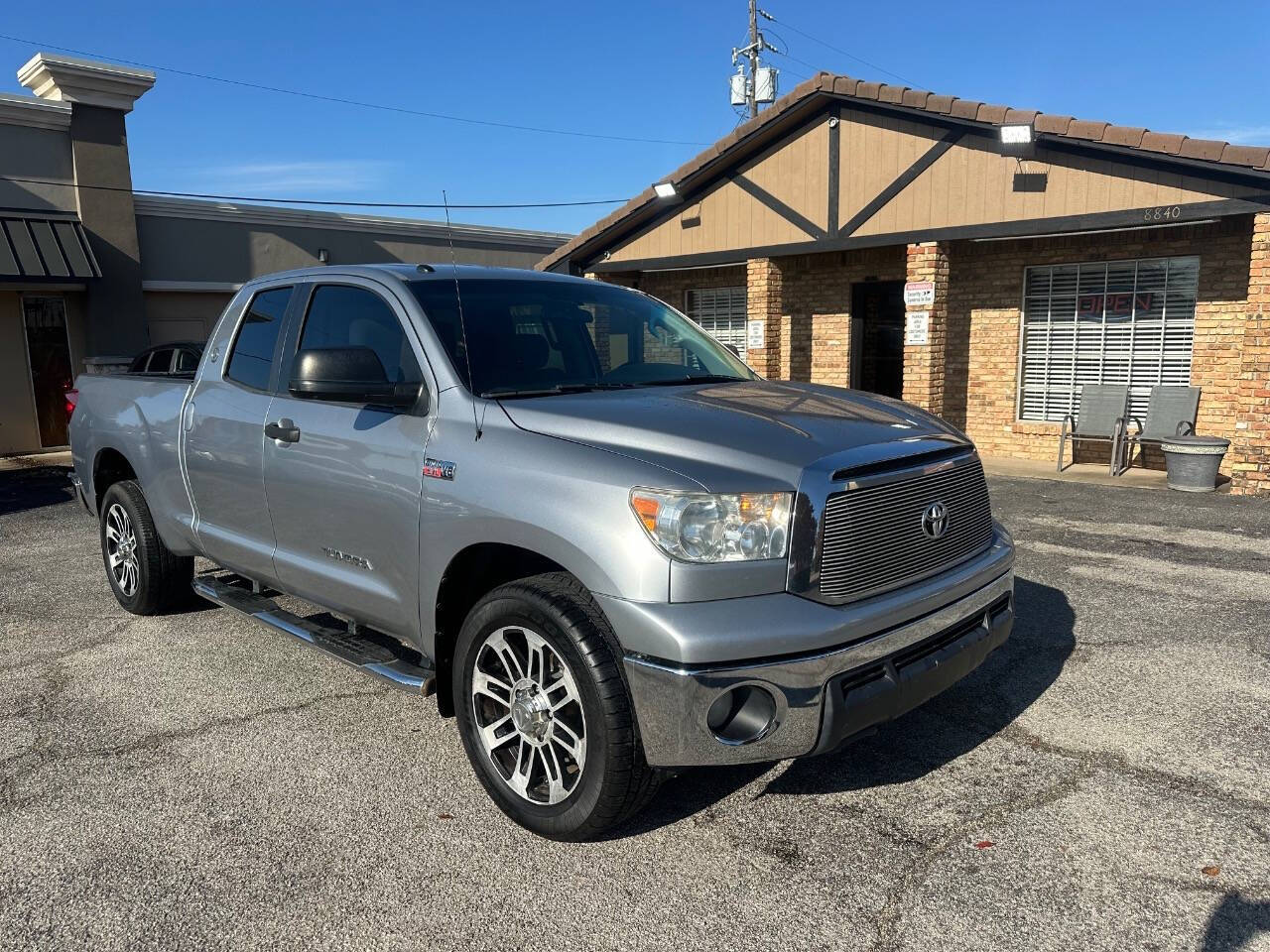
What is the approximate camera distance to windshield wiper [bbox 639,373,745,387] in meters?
3.99

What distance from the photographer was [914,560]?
10.7ft

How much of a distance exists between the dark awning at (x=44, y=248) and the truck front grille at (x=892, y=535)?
15.5 metres

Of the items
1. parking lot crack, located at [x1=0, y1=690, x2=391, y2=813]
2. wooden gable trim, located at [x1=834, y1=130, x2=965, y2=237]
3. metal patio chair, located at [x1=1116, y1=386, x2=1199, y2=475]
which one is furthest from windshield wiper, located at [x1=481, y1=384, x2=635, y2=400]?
wooden gable trim, located at [x1=834, y1=130, x2=965, y2=237]

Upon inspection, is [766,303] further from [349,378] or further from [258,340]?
[349,378]

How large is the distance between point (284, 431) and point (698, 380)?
72.5 inches

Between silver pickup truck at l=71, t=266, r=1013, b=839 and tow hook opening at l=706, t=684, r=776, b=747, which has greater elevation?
silver pickup truck at l=71, t=266, r=1013, b=839

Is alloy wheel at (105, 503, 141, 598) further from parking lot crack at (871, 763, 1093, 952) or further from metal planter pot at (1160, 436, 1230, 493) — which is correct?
metal planter pot at (1160, 436, 1230, 493)

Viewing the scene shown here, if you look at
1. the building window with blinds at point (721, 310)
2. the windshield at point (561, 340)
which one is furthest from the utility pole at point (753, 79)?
the windshield at point (561, 340)

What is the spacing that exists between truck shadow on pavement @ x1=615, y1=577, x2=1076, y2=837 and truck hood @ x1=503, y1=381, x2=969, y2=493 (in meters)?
0.98

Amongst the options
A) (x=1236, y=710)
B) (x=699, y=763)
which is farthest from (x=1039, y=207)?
(x=699, y=763)

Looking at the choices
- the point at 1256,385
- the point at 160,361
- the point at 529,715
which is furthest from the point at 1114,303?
the point at 160,361

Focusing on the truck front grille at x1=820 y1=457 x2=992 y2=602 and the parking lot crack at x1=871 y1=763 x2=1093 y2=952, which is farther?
the truck front grille at x1=820 y1=457 x2=992 y2=602

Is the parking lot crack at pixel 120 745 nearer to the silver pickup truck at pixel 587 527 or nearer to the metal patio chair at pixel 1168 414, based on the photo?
the silver pickup truck at pixel 587 527

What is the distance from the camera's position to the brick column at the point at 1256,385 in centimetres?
943
